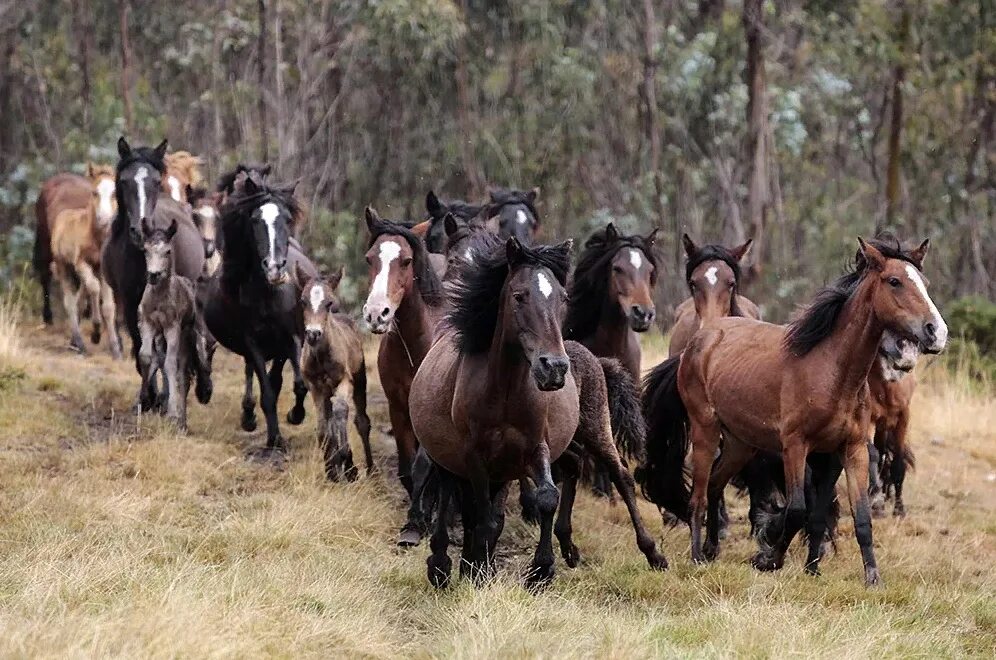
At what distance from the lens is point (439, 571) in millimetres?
8000

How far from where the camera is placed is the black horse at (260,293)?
12086 mm


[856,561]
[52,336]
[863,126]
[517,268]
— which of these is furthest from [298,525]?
[863,126]

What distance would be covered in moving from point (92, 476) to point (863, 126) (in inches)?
847

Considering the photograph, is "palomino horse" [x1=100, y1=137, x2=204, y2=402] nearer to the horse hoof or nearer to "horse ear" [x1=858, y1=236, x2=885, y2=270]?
the horse hoof

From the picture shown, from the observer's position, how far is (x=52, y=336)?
1816 cm

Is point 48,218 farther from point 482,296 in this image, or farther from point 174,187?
point 482,296

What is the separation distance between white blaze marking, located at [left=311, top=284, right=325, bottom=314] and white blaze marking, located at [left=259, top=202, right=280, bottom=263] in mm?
987

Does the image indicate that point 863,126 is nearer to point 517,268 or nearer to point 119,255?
point 119,255

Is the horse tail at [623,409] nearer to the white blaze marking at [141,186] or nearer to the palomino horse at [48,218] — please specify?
the white blaze marking at [141,186]

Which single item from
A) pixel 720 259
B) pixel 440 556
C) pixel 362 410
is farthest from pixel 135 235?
pixel 440 556

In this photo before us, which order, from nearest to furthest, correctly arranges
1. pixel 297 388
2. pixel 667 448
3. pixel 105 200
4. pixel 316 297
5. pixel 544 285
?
pixel 544 285 < pixel 667 448 < pixel 316 297 < pixel 297 388 < pixel 105 200

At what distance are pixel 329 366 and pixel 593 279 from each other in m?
2.31

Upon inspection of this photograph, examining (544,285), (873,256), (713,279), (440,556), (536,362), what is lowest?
(440,556)

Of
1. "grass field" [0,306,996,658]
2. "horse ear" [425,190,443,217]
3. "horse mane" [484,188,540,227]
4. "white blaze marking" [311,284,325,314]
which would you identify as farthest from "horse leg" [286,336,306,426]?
"horse mane" [484,188,540,227]
